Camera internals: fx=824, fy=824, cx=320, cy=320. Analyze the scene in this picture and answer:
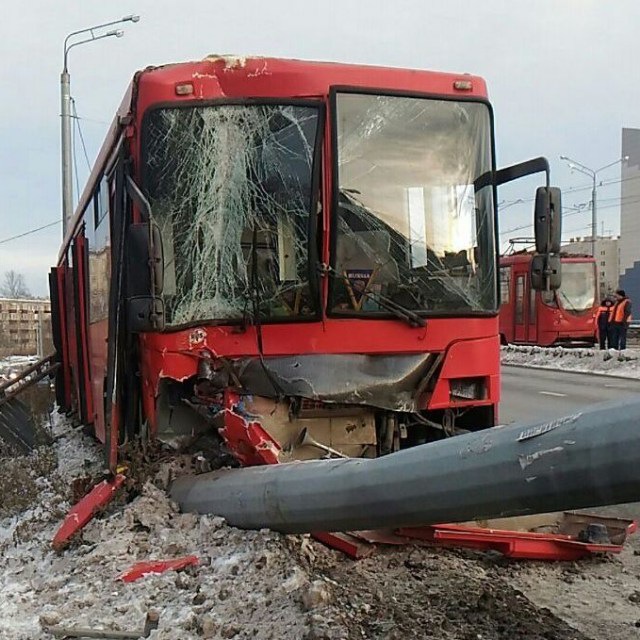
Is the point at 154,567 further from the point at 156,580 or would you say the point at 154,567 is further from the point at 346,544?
the point at 346,544

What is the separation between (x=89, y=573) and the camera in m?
4.44

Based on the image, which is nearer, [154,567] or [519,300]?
[154,567]

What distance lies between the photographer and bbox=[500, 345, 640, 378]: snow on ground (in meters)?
18.9

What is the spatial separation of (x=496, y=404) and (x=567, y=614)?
1.97m

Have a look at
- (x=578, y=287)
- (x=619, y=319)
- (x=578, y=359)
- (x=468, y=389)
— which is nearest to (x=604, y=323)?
(x=619, y=319)

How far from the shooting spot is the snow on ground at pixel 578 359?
61.9 feet

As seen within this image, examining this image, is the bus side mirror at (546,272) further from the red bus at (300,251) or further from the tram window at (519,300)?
the tram window at (519,300)

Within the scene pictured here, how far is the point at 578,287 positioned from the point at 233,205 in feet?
69.2

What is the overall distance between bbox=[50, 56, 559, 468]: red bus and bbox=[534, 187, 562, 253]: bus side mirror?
0.12ft

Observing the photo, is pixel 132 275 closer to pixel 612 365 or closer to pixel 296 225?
pixel 296 225

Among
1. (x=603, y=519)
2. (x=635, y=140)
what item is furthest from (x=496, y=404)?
(x=635, y=140)

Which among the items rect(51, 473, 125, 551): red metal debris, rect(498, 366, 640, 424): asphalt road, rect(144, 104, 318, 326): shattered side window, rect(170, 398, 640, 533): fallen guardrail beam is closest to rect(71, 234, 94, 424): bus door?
rect(51, 473, 125, 551): red metal debris

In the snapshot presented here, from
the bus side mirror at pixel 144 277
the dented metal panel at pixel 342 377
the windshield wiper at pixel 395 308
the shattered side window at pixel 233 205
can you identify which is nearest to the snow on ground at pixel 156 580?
the dented metal panel at pixel 342 377

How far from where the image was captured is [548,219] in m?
5.46
